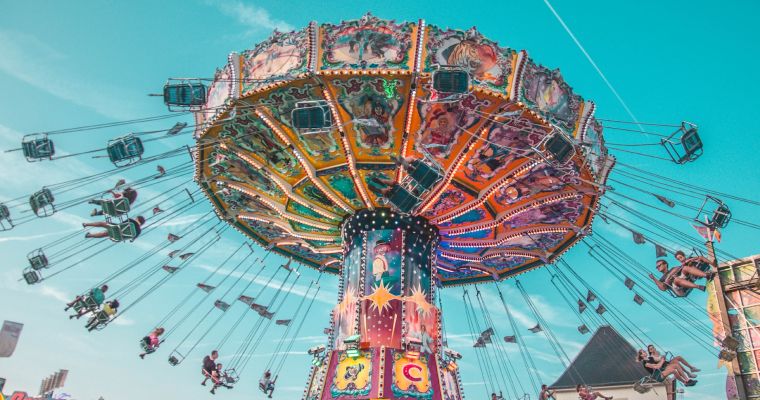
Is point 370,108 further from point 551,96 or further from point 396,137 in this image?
point 551,96

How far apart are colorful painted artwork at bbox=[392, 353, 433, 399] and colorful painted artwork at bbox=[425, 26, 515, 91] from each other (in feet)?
18.0

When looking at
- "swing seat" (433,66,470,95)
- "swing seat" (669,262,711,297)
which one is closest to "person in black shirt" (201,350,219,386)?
"swing seat" (433,66,470,95)

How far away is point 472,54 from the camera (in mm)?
10695

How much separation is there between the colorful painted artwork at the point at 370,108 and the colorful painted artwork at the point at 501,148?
182cm

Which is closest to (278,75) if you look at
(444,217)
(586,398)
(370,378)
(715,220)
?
(444,217)

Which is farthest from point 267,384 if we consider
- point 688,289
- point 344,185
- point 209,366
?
point 688,289

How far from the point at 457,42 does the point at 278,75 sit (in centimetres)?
331

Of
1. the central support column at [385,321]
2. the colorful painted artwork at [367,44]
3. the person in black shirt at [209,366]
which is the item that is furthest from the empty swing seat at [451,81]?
the person in black shirt at [209,366]

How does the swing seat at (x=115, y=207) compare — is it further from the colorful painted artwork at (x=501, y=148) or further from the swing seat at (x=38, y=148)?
the colorful painted artwork at (x=501, y=148)

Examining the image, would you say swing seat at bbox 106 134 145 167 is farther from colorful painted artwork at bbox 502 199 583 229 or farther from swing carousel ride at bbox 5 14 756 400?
colorful painted artwork at bbox 502 199 583 229

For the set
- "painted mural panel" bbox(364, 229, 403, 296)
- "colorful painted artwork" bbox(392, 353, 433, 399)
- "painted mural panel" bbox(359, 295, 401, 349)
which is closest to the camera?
"colorful painted artwork" bbox(392, 353, 433, 399)

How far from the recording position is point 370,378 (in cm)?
1131

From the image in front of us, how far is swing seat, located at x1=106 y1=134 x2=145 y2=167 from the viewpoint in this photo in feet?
37.9

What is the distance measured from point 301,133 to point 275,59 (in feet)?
5.07
